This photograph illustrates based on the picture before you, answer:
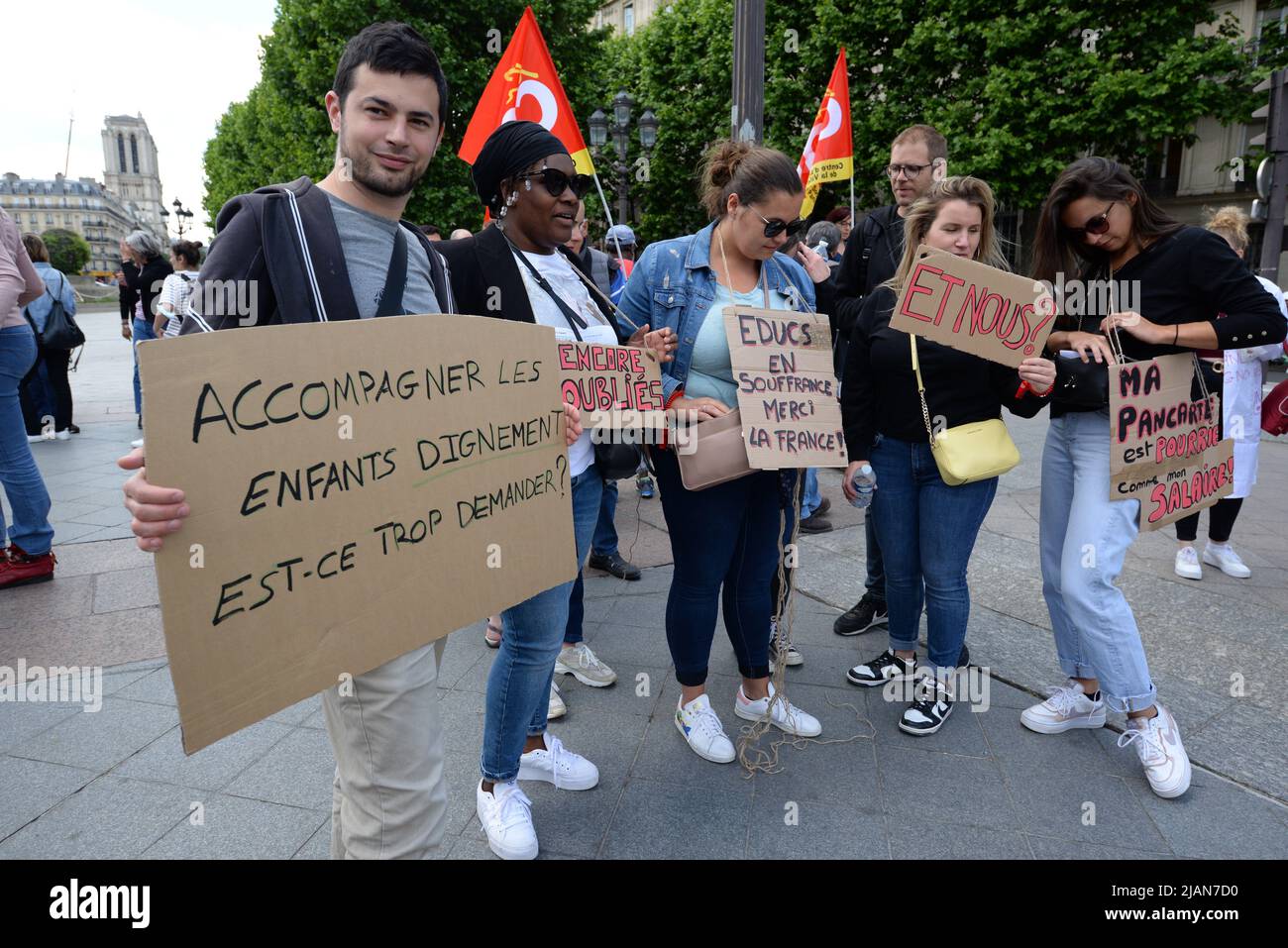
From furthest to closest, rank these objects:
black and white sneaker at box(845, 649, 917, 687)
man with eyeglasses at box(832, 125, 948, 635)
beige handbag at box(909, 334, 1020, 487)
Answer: man with eyeglasses at box(832, 125, 948, 635) < black and white sneaker at box(845, 649, 917, 687) < beige handbag at box(909, 334, 1020, 487)

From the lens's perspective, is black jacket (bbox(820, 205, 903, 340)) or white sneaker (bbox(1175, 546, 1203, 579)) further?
white sneaker (bbox(1175, 546, 1203, 579))

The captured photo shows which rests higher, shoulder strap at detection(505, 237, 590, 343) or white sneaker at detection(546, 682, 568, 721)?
shoulder strap at detection(505, 237, 590, 343)

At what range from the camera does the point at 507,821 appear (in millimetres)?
2254

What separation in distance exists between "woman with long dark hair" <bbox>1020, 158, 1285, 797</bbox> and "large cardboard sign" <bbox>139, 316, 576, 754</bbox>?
1951mm

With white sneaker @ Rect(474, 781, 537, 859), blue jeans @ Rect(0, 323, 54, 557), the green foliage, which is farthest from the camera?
the green foliage

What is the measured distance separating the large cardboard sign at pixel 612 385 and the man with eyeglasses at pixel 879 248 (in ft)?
4.91

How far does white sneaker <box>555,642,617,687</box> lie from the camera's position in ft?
10.9

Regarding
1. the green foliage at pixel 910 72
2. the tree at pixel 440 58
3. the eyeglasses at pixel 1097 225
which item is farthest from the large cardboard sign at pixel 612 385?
the tree at pixel 440 58

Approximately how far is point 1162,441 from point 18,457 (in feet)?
18.1

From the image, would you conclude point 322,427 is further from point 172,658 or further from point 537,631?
point 537,631

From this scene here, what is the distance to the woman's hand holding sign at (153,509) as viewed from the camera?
1.21m

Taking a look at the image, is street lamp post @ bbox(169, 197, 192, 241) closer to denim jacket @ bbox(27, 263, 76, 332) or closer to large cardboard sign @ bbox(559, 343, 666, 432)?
denim jacket @ bbox(27, 263, 76, 332)

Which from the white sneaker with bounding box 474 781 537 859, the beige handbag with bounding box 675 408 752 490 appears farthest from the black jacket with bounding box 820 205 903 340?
the white sneaker with bounding box 474 781 537 859
